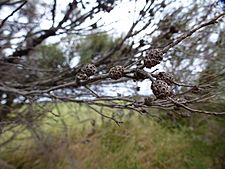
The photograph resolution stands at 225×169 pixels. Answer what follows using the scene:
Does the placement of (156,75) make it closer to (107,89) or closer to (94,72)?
(94,72)

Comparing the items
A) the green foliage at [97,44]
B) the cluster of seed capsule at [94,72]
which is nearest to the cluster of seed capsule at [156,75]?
the cluster of seed capsule at [94,72]

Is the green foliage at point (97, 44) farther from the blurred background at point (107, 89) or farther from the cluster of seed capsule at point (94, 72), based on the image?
the cluster of seed capsule at point (94, 72)

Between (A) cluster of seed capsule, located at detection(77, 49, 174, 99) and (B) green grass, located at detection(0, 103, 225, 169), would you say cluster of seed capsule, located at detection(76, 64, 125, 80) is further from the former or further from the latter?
(B) green grass, located at detection(0, 103, 225, 169)

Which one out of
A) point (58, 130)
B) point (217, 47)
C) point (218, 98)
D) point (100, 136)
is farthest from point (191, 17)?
point (58, 130)

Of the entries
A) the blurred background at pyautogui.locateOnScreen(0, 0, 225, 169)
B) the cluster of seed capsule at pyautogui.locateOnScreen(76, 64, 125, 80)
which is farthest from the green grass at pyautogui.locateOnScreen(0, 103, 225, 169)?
the cluster of seed capsule at pyautogui.locateOnScreen(76, 64, 125, 80)

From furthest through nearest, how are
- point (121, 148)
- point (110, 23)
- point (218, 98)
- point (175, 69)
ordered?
point (121, 148), point (175, 69), point (110, 23), point (218, 98)

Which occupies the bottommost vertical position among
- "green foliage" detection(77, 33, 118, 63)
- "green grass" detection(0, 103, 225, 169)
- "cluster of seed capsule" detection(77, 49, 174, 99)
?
"green grass" detection(0, 103, 225, 169)

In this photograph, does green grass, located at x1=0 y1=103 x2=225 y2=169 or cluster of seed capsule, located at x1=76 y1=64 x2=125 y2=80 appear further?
green grass, located at x1=0 y1=103 x2=225 y2=169

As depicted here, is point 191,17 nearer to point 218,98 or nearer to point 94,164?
point 218,98
